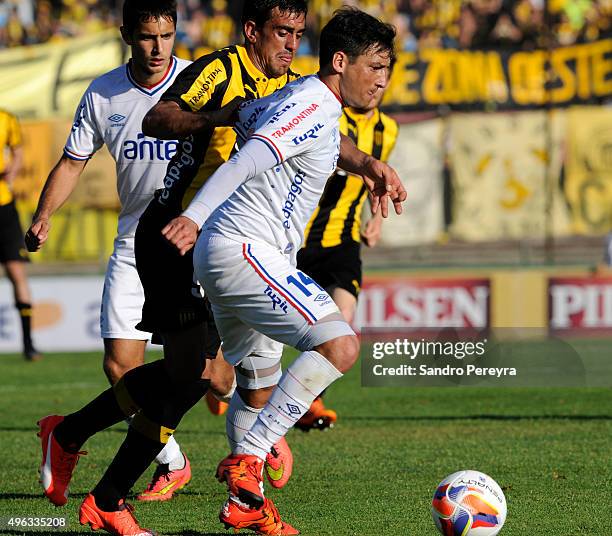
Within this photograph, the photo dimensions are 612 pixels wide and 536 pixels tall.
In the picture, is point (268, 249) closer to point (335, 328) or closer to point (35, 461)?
point (335, 328)

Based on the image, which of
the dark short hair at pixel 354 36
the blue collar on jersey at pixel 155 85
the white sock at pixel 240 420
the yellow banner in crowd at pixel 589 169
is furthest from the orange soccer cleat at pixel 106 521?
the yellow banner in crowd at pixel 589 169

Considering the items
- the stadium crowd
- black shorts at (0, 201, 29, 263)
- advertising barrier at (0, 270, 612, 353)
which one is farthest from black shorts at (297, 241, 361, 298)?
the stadium crowd

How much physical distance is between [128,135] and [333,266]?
8.69 ft

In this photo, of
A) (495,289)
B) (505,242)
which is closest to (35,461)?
(495,289)

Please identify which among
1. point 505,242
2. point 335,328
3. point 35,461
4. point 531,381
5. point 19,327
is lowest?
point 505,242

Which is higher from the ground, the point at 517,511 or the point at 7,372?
the point at 517,511

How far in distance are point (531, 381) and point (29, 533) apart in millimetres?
6606

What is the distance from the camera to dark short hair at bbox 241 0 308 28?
5.40 meters

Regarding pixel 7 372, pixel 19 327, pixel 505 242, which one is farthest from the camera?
pixel 505 242

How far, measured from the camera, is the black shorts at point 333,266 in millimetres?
8688

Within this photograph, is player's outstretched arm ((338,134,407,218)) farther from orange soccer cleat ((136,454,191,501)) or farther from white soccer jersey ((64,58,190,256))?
orange soccer cleat ((136,454,191,501))

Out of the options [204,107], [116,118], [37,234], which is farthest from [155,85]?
[204,107]

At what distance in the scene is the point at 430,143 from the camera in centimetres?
2044

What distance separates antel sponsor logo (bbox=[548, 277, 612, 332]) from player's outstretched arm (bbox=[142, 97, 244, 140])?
998cm
